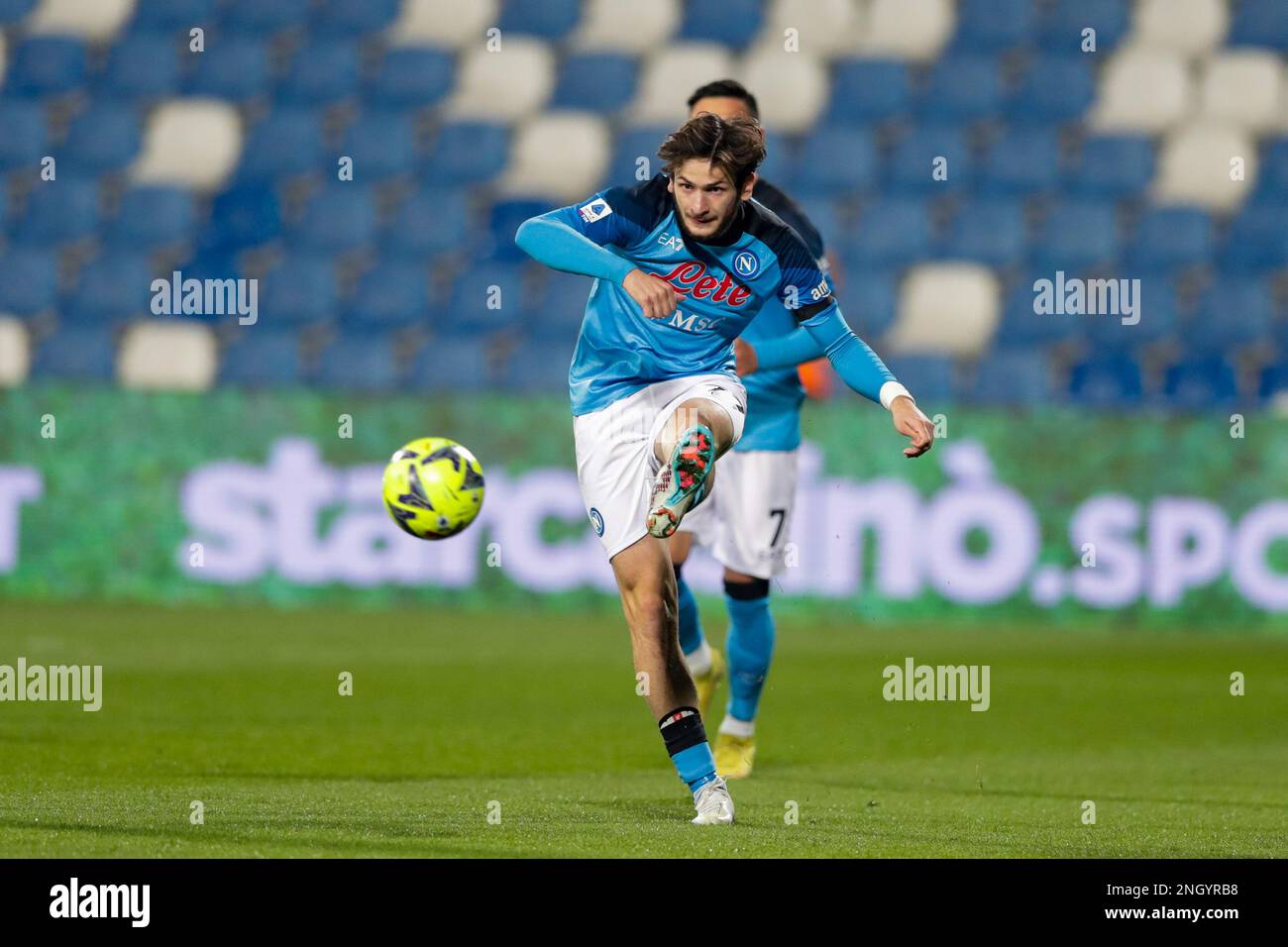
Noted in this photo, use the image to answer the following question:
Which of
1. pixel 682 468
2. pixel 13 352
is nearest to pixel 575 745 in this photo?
pixel 682 468

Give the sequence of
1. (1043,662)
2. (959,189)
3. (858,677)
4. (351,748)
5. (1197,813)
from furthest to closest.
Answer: (959,189) < (1043,662) < (858,677) < (351,748) < (1197,813)

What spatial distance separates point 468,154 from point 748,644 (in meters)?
12.4

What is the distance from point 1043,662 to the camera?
12.9m

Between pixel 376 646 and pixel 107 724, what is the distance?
388 cm

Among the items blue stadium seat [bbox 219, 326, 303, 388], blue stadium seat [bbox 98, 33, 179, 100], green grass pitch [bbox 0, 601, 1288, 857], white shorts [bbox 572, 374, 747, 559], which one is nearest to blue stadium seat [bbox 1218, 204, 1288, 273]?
green grass pitch [bbox 0, 601, 1288, 857]

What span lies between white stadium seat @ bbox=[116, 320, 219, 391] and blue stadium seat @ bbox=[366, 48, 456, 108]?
136 inches

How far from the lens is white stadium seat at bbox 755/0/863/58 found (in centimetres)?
2009

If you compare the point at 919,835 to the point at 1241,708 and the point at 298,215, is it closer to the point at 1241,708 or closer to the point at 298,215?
the point at 1241,708

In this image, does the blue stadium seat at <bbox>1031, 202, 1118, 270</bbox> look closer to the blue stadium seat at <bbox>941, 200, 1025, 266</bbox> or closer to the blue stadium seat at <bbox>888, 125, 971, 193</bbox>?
the blue stadium seat at <bbox>941, 200, 1025, 266</bbox>

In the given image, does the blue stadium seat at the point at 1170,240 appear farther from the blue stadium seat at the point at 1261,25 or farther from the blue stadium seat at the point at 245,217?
the blue stadium seat at the point at 245,217

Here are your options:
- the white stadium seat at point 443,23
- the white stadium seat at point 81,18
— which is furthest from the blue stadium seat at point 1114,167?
the white stadium seat at point 81,18

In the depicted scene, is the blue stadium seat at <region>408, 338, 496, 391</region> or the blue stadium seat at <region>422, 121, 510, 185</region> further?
the blue stadium seat at <region>422, 121, 510, 185</region>

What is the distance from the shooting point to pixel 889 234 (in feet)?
61.1
